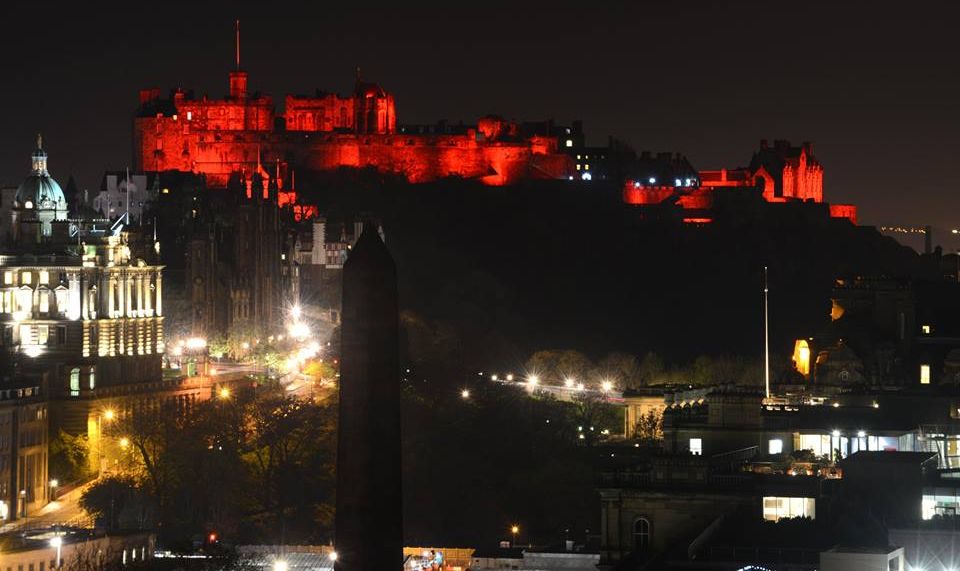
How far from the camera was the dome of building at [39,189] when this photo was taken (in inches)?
4156

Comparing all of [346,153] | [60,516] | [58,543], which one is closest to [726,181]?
[346,153]

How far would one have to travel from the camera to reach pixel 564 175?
185 m

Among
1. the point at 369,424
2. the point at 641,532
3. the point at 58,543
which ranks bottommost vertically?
the point at 58,543

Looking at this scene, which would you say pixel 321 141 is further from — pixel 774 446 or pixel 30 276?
pixel 774 446

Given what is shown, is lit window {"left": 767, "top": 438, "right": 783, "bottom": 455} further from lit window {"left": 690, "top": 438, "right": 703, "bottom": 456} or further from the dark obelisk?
the dark obelisk

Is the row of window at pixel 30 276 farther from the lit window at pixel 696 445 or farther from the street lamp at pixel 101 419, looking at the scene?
the lit window at pixel 696 445

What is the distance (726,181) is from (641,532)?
139783 millimetres

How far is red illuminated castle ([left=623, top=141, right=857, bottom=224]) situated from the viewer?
599 ft

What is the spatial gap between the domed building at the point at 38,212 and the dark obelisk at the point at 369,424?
76048 mm

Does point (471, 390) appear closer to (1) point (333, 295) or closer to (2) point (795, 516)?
(1) point (333, 295)

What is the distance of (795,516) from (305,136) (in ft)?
424

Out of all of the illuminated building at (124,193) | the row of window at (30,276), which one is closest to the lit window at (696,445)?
the row of window at (30,276)

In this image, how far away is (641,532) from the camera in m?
50.9

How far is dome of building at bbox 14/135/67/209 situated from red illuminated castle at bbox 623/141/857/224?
79.9 metres
